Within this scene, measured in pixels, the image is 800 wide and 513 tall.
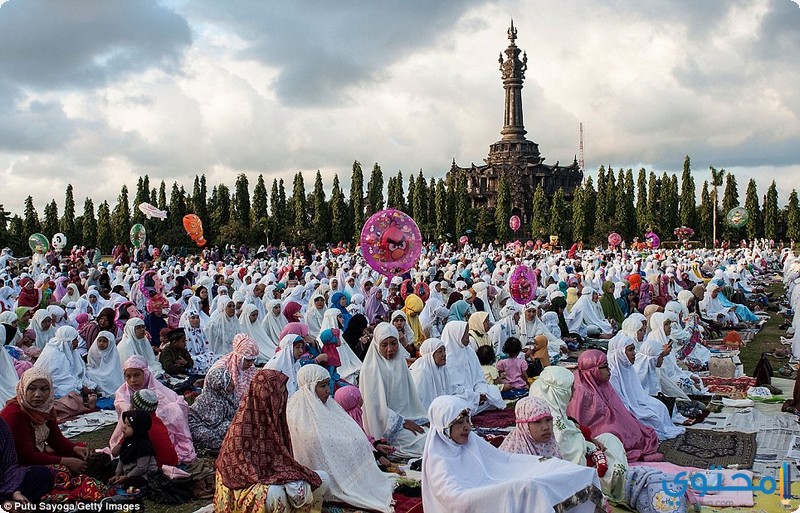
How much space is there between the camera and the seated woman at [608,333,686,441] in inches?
242

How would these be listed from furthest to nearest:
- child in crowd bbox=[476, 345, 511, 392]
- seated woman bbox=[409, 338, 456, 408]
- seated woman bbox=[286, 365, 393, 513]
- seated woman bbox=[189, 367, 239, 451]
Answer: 1. child in crowd bbox=[476, 345, 511, 392]
2. seated woman bbox=[409, 338, 456, 408]
3. seated woman bbox=[189, 367, 239, 451]
4. seated woman bbox=[286, 365, 393, 513]

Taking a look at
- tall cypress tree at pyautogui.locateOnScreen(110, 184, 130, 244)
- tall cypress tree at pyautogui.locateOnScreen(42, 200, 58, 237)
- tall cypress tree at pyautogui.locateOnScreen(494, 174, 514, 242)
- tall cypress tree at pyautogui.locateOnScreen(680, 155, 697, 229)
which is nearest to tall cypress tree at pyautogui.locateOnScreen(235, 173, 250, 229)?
tall cypress tree at pyautogui.locateOnScreen(110, 184, 130, 244)

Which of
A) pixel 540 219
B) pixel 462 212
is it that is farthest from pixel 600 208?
pixel 462 212

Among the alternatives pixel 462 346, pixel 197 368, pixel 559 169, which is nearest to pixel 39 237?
pixel 197 368

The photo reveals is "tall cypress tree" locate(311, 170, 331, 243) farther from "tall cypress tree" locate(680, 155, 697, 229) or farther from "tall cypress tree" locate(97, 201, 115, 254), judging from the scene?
"tall cypress tree" locate(680, 155, 697, 229)

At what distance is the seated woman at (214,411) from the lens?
18.9 feet

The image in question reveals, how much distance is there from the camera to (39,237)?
23.4 metres

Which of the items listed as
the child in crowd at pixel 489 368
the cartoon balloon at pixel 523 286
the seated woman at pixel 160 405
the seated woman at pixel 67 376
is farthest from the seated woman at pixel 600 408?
the cartoon balloon at pixel 523 286

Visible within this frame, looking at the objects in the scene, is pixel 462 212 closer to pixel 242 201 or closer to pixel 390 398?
pixel 242 201

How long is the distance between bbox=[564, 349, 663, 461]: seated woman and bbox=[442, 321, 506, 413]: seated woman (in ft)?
5.26

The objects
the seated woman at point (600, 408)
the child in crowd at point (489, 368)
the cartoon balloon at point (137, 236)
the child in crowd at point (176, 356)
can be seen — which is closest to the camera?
the seated woman at point (600, 408)

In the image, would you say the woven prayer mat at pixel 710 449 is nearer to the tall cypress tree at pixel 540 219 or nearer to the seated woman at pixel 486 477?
the seated woman at pixel 486 477

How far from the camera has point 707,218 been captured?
4531 centimetres

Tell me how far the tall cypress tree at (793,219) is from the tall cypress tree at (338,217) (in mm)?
25833
